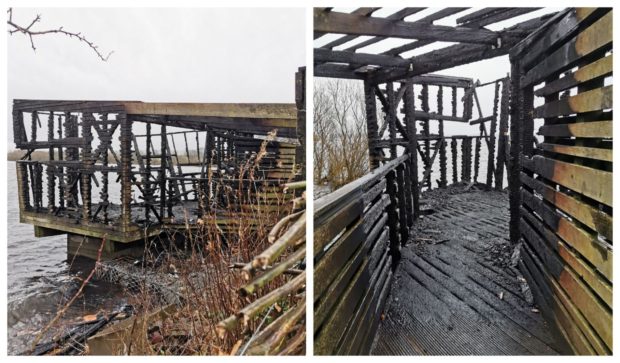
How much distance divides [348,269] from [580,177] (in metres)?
1.29

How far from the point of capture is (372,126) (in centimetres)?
676

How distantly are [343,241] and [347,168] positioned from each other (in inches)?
139

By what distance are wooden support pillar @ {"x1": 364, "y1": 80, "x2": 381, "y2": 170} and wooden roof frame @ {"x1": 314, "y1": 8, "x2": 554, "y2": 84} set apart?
363mm

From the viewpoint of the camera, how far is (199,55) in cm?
275

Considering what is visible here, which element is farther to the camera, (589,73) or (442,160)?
(442,160)

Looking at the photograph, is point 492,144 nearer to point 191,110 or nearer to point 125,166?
point 191,110

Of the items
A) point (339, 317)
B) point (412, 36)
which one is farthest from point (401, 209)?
point (339, 317)

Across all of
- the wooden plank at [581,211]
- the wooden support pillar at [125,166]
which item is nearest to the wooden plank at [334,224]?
the wooden plank at [581,211]

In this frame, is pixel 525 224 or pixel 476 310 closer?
pixel 476 310

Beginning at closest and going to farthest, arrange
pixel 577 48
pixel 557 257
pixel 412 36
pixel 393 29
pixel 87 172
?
pixel 577 48, pixel 557 257, pixel 393 29, pixel 412 36, pixel 87 172
